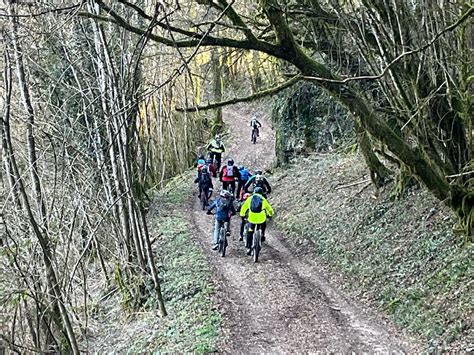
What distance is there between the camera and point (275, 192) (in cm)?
2198

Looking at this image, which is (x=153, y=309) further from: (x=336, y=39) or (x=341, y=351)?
(x=336, y=39)

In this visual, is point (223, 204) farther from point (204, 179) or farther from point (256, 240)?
point (204, 179)

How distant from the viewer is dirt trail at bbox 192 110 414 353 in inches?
364

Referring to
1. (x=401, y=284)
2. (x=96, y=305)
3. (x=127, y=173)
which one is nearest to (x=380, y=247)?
(x=401, y=284)

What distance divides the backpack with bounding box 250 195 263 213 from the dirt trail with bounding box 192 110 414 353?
1.28m

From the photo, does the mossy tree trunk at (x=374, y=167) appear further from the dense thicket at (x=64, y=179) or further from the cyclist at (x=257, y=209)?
the dense thicket at (x=64, y=179)

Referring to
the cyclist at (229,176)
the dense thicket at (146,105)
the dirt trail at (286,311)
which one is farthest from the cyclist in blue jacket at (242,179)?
the dense thicket at (146,105)

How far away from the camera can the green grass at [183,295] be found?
9844 mm

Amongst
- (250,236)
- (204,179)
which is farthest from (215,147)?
(250,236)

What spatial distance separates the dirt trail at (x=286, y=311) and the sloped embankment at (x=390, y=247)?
0.51 meters

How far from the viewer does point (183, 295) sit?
1230cm

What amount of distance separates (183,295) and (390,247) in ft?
15.1

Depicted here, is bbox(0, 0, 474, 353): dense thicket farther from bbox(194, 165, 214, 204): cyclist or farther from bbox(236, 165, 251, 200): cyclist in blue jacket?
bbox(236, 165, 251, 200): cyclist in blue jacket

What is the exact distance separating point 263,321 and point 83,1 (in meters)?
6.82
